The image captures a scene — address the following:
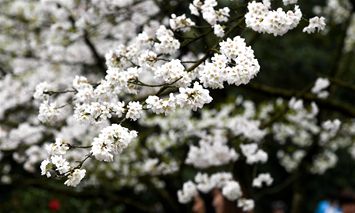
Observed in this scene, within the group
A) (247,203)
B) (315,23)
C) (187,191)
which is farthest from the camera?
(187,191)

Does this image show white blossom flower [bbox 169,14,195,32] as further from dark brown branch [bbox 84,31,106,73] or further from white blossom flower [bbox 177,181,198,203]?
dark brown branch [bbox 84,31,106,73]

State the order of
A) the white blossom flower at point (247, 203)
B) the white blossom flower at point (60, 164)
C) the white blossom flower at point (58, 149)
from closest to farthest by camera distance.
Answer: the white blossom flower at point (60, 164), the white blossom flower at point (58, 149), the white blossom flower at point (247, 203)

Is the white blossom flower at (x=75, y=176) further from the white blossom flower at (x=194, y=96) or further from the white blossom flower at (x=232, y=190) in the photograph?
the white blossom flower at (x=232, y=190)

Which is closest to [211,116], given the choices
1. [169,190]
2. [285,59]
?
[169,190]

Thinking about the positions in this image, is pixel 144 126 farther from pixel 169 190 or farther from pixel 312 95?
pixel 312 95

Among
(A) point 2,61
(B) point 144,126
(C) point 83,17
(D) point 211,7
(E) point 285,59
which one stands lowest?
(E) point 285,59

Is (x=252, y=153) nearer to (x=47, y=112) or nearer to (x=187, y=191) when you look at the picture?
(x=187, y=191)

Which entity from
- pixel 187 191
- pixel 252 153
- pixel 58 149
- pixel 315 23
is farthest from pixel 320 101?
pixel 58 149

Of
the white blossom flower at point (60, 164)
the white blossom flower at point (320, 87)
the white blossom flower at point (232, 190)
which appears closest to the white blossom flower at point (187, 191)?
the white blossom flower at point (232, 190)

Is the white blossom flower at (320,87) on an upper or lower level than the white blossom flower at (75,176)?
lower

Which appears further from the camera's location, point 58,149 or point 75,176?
point 58,149

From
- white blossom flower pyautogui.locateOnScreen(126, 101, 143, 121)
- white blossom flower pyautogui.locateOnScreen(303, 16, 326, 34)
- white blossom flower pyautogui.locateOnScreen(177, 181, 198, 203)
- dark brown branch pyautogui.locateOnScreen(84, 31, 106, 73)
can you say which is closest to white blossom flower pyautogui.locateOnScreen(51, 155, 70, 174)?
white blossom flower pyautogui.locateOnScreen(126, 101, 143, 121)
